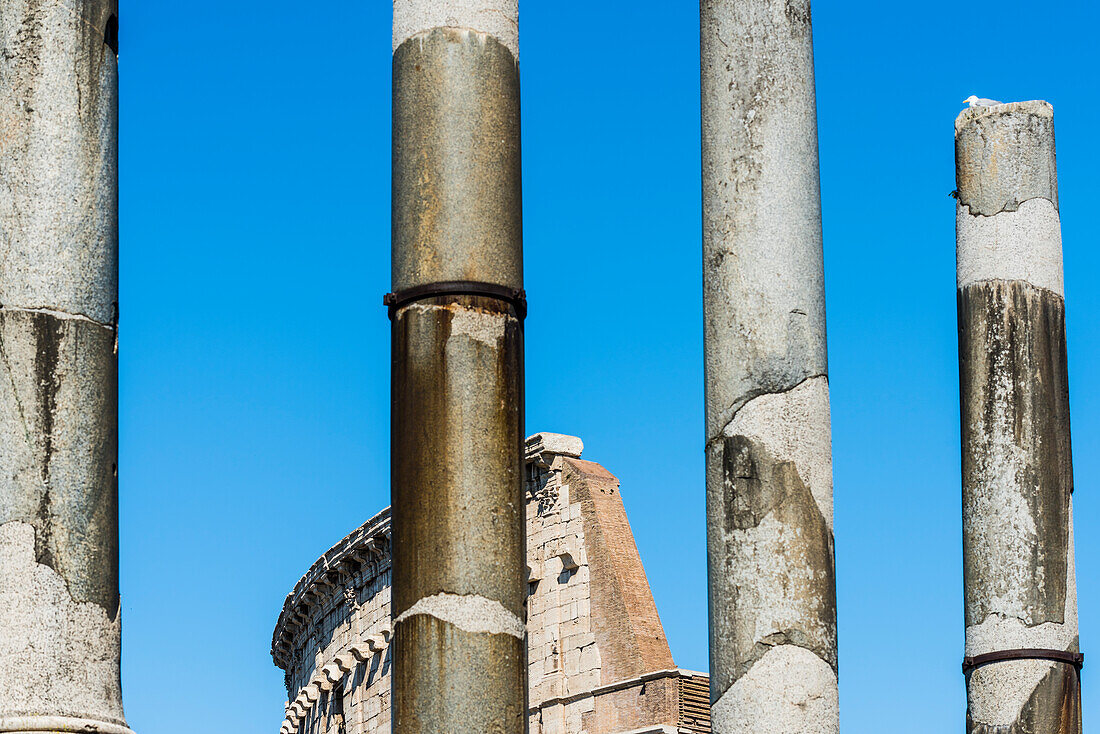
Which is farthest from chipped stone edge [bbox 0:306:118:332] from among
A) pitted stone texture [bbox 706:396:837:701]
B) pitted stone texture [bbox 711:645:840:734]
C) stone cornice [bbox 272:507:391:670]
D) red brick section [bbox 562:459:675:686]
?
stone cornice [bbox 272:507:391:670]

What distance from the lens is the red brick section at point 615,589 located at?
24312 millimetres

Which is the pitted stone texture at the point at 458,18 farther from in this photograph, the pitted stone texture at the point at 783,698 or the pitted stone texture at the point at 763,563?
the pitted stone texture at the point at 783,698

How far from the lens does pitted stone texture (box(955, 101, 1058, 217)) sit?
12539 mm

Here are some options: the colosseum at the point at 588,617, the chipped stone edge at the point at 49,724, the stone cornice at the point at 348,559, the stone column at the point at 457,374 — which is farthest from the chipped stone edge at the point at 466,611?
the stone cornice at the point at 348,559

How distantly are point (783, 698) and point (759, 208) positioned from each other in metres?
2.55

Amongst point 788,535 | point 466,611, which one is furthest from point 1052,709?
point 466,611

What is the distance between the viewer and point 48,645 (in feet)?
24.1

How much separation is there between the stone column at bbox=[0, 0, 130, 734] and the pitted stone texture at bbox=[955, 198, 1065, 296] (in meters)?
6.33

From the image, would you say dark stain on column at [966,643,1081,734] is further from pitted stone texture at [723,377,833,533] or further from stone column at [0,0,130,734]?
stone column at [0,0,130,734]

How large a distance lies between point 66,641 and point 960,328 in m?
7.01

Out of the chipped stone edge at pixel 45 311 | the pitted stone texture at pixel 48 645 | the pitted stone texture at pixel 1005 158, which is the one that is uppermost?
the pitted stone texture at pixel 1005 158

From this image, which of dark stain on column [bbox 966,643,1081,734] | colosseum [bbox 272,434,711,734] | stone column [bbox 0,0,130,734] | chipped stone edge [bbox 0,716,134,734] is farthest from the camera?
colosseum [bbox 272,434,711,734]

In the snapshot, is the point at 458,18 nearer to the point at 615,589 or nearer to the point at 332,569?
the point at 615,589

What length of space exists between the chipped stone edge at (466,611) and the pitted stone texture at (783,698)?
1.63 metres
